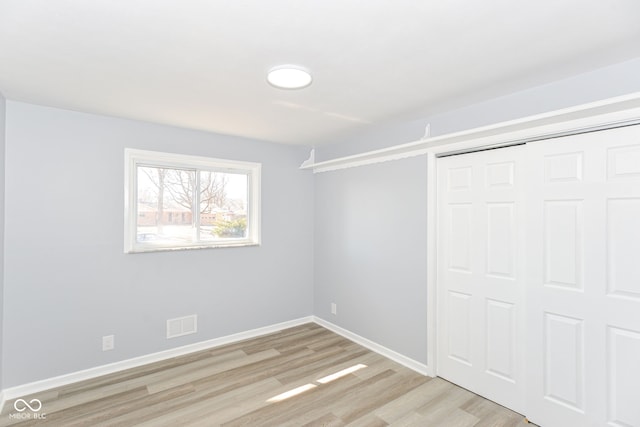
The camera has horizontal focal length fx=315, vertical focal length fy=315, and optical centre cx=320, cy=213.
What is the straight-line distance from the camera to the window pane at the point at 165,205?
127 inches

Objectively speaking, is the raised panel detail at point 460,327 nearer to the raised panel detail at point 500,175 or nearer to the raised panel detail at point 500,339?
the raised panel detail at point 500,339

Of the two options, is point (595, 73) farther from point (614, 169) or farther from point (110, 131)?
point (110, 131)

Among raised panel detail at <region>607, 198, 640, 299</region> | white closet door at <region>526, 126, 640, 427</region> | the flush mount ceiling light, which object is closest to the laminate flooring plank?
white closet door at <region>526, 126, 640, 427</region>

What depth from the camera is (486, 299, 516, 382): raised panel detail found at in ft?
8.07

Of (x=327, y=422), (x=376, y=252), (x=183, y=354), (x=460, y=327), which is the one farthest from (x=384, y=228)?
(x=183, y=354)

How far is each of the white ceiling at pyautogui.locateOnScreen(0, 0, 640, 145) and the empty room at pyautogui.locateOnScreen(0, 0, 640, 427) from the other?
0.05ft

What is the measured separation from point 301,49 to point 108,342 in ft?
10.1

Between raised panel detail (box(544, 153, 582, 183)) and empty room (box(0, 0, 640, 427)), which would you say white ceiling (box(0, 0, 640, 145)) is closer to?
empty room (box(0, 0, 640, 427))

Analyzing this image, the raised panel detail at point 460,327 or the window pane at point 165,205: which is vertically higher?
the window pane at point 165,205

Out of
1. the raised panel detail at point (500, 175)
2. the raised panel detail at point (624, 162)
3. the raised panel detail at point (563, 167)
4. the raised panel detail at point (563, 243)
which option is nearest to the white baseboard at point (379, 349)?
the raised panel detail at point (563, 243)

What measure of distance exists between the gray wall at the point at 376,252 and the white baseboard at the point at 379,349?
50 mm

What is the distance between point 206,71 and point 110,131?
5.24 ft

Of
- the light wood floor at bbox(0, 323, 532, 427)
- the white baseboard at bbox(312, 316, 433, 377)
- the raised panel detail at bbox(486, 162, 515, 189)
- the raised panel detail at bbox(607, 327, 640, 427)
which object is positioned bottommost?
the light wood floor at bbox(0, 323, 532, 427)

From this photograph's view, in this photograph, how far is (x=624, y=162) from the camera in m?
1.91
